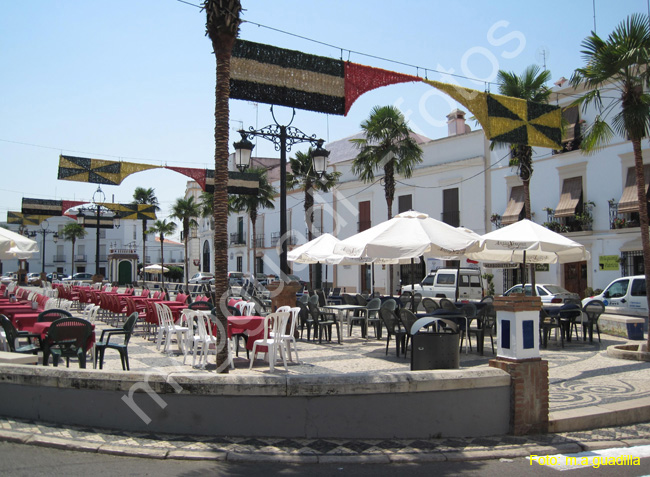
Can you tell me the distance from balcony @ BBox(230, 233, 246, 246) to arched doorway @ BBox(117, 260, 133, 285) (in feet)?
30.3

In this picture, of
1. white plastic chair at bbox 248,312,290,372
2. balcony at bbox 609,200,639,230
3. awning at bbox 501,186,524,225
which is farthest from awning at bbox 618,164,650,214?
white plastic chair at bbox 248,312,290,372

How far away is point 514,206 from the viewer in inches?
1020

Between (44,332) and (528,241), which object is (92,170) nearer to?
(44,332)

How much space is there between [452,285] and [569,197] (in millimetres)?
7801

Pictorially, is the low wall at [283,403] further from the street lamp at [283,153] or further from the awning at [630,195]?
the awning at [630,195]

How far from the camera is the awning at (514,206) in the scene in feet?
84.1

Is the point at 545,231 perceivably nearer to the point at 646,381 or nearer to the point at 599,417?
the point at 646,381

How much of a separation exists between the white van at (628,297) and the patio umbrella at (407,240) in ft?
26.7

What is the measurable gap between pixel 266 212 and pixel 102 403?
39.3 metres

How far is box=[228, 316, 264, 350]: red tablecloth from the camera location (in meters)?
8.67

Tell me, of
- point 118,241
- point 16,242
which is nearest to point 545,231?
point 16,242

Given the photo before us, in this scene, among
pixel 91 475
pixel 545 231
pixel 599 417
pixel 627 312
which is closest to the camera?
pixel 91 475

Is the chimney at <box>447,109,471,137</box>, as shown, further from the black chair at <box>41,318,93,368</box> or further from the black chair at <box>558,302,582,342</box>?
the black chair at <box>41,318,93,368</box>

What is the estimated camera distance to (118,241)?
2916 inches
